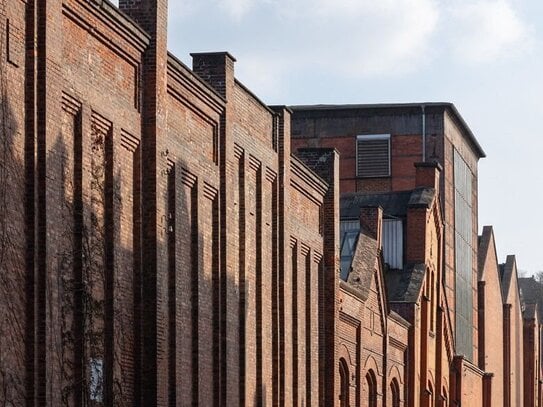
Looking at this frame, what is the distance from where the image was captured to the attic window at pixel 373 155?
252 ft

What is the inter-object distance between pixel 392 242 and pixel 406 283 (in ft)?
9.21

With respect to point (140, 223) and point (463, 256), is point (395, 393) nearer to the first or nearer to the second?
point (463, 256)

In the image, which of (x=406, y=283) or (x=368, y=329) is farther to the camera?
(x=406, y=283)

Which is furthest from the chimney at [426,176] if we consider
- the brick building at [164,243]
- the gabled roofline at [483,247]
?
the gabled roofline at [483,247]

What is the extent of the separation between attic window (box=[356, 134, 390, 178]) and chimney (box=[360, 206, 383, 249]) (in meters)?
22.3

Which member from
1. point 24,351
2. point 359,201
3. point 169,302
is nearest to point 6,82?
point 24,351

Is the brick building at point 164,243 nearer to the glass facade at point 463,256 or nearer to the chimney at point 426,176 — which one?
the chimney at point 426,176

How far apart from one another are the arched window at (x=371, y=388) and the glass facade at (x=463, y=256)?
2307 centimetres

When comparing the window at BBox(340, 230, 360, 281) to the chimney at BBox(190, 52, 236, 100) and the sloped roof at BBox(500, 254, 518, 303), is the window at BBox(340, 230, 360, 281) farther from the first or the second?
the sloped roof at BBox(500, 254, 518, 303)

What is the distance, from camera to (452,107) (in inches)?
3039

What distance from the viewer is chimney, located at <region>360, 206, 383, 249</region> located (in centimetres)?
5344

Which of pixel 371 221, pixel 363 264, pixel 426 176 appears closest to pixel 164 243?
pixel 363 264

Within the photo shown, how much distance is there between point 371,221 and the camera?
177 feet

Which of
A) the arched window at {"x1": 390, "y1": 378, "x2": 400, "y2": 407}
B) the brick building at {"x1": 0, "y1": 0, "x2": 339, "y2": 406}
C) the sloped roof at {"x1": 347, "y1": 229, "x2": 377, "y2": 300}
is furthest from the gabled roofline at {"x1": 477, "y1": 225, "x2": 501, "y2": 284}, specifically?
the brick building at {"x1": 0, "y1": 0, "x2": 339, "y2": 406}
